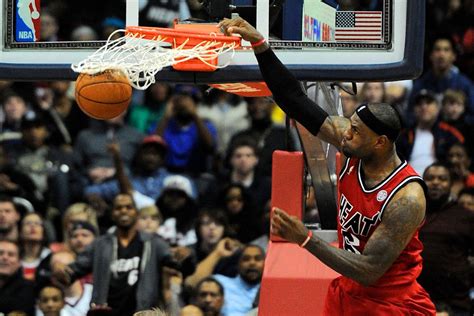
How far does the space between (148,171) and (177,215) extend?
2.82 feet

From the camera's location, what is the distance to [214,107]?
42.5ft

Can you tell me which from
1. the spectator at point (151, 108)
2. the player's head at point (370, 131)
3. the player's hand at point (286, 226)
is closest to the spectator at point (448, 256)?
the player's head at point (370, 131)

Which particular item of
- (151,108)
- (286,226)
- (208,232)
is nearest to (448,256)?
(208,232)

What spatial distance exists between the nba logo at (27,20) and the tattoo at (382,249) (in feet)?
8.40

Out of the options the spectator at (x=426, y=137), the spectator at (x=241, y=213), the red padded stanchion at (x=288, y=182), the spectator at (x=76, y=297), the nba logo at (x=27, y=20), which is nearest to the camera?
the nba logo at (x=27, y=20)

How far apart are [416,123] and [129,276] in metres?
3.36

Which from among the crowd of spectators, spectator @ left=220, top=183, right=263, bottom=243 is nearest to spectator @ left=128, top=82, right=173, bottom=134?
the crowd of spectators

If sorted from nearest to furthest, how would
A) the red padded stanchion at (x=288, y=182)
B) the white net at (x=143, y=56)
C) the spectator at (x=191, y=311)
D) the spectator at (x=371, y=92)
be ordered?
the white net at (x=143, y=56) < the red padded stanchion at (x=288, y=182) < the spectator at (x=191, y=311) < the spectator at (x=371, y=92)

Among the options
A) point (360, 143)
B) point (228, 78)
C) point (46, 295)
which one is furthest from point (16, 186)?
point (360, 143)

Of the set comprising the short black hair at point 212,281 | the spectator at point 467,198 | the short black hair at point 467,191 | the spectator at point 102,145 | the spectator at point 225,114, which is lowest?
the short black hair at point 212,281

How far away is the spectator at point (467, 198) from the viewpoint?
10258 millimetres

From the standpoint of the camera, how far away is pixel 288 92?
261 inches

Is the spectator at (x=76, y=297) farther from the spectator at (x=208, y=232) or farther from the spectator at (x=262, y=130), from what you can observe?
the spectator at (x=262, y=130)

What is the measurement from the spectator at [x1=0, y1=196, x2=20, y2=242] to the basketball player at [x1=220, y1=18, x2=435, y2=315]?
493 centimetres
